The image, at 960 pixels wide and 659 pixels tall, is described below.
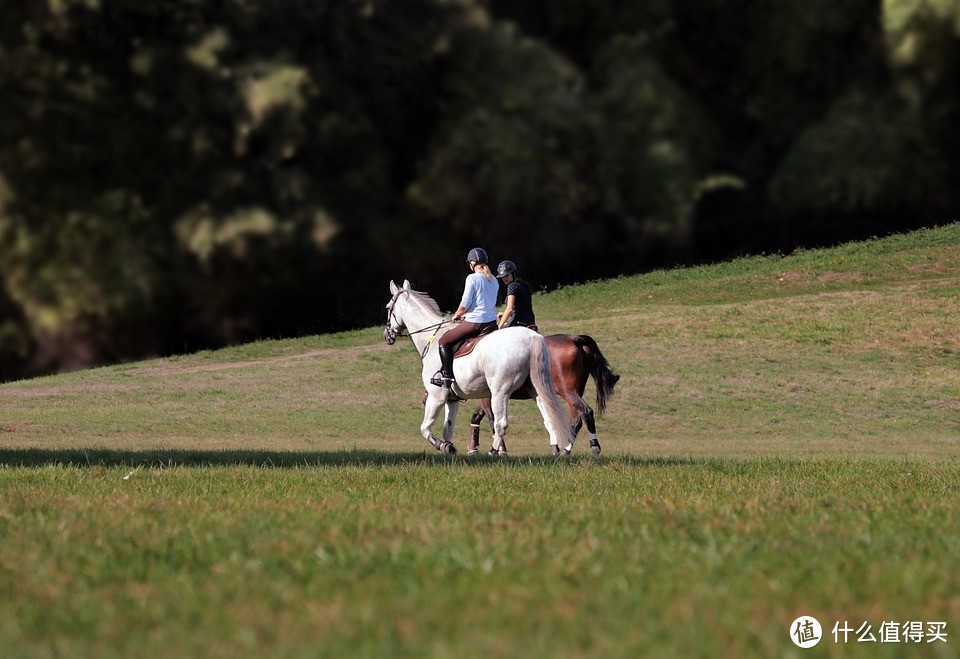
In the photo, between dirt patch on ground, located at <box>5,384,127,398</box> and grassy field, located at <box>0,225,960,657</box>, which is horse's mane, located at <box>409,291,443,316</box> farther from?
dirt patch on ground, located at <box>5,384,127,398</box>

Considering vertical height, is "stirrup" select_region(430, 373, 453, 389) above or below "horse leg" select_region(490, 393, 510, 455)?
above

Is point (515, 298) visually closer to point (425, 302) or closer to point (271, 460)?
point (425, 302)

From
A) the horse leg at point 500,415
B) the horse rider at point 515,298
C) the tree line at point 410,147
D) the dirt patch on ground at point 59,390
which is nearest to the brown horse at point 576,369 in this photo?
the horse rider at point 515,298

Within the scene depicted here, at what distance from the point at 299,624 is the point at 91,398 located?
2586cm

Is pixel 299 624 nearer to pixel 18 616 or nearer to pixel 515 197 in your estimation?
pixel 18 616

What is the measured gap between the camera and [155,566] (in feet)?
21.4

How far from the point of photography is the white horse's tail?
1694cm

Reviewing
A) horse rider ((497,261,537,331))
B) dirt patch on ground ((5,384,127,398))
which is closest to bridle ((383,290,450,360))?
horse rider ((497,261,537,331))

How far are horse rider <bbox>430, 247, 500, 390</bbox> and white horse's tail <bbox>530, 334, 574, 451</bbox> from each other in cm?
104

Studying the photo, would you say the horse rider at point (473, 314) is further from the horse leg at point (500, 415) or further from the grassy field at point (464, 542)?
the grassy field at point (464, 542)

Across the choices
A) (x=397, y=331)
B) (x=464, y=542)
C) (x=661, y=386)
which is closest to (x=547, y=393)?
(x=397, y=331)

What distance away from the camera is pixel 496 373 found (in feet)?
57.3

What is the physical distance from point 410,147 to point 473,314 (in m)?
22.4

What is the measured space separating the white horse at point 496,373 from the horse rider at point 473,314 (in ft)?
0.56
